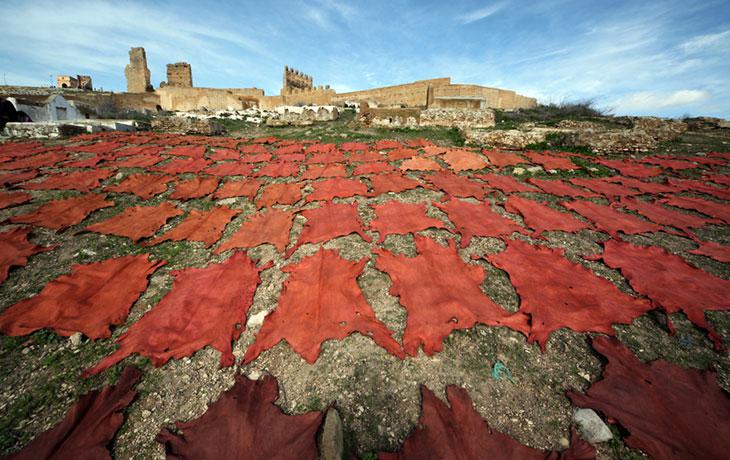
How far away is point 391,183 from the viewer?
5980mm

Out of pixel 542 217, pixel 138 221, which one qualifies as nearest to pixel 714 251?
pixel 542 217

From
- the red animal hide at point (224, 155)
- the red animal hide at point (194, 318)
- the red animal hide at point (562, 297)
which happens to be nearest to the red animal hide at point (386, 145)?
the red animal hide at point (224, 155)

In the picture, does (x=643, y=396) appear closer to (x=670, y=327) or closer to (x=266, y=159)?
(x=670, y=327)

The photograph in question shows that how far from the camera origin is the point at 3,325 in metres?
2.53

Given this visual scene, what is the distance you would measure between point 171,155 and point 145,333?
806 cm

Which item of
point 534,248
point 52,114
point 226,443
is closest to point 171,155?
point 226,443

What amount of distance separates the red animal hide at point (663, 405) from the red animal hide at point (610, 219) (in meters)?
2.75

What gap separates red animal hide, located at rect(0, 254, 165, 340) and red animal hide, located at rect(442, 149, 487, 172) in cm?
683

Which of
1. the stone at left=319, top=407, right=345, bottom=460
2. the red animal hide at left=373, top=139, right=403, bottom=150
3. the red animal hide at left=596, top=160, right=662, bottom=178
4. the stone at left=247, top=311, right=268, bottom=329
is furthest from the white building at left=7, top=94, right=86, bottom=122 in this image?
the red animal hide at left=596, top=160, right=662, bottom=178

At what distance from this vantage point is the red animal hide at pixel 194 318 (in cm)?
234

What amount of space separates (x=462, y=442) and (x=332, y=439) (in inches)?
32.7

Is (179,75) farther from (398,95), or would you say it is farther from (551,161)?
(551,161)

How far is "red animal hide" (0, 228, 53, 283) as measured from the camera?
3.35 m

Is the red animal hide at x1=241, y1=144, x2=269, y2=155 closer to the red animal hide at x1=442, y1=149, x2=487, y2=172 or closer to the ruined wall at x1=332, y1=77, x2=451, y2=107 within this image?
the red animal hide at x1=442, y1=149, x2=487, y2=172
